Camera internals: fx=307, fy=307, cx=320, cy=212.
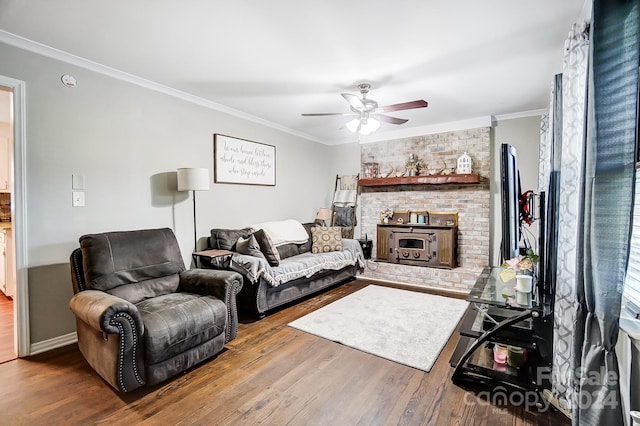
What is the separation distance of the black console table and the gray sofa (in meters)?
1.93

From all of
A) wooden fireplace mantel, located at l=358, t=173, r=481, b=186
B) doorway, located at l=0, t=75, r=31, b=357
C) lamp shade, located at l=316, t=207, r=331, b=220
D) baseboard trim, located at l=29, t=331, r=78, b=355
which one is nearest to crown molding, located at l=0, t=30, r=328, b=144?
doorway, located at l=0, t=75, r=31, b=357

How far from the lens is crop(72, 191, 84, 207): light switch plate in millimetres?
2738

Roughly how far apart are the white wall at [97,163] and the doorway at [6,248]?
176mm

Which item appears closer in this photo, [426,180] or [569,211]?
[569,211]

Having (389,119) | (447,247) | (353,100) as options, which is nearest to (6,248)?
(353,100)

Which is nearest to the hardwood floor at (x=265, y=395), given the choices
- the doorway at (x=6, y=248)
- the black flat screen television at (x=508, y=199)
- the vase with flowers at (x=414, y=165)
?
the doorway at (x=6, y=248)

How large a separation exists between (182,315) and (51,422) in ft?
2.75

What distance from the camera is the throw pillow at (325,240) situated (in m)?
4.67

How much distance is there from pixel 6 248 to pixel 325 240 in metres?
4.04

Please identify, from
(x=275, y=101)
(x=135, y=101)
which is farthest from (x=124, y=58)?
(x=275, y=101)

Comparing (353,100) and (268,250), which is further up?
(353,100)

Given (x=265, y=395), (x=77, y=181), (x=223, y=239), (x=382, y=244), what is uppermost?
(x=77, y=181)

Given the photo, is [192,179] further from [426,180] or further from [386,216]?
[426,180]

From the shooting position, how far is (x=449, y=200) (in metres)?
4.93
